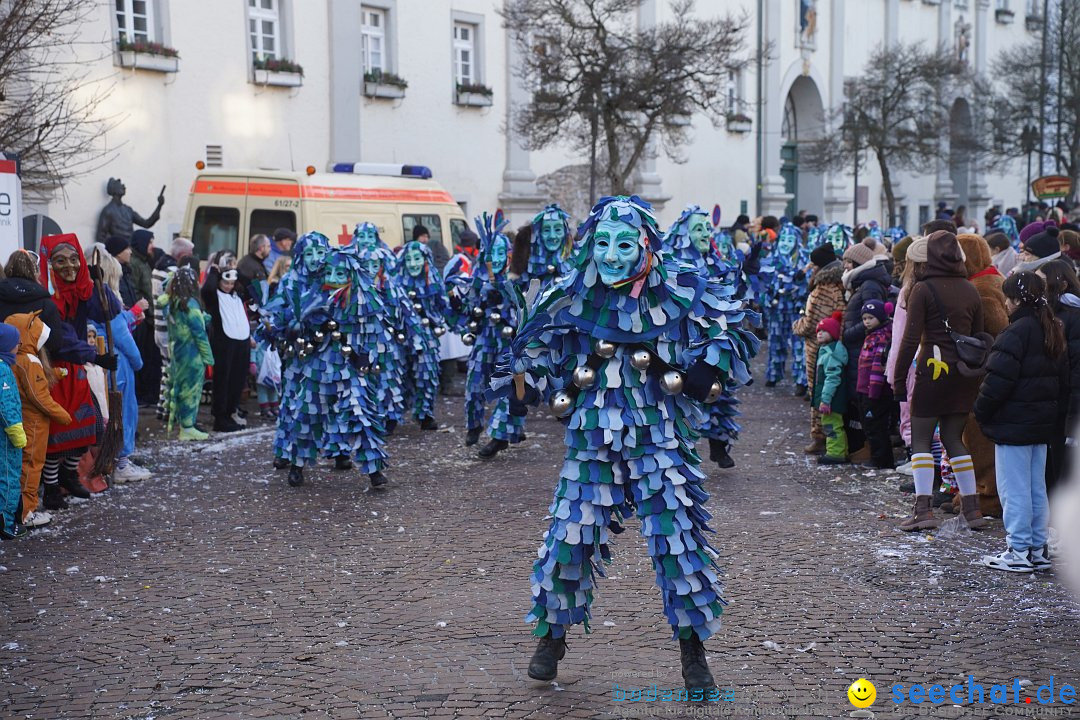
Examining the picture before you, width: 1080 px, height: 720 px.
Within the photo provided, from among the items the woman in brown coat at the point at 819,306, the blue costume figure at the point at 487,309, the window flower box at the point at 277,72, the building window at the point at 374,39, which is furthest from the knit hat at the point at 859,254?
the building window at the point at 374,39

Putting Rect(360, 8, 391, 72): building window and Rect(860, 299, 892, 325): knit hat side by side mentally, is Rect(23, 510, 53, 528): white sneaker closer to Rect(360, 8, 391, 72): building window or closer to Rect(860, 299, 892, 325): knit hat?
Rect(860, 299, 892, 325): knit hat

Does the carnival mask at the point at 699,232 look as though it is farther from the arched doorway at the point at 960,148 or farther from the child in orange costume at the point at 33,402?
the arched doorway at the point at 960,148

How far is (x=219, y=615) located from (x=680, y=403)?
2693 mm

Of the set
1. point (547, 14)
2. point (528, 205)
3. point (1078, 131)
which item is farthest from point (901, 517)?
point (1078, 131)

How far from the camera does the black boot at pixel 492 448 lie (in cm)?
1133

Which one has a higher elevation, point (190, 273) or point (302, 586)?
point (190, 273)

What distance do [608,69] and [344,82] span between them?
448 centimetres

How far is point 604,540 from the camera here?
18.6 ft

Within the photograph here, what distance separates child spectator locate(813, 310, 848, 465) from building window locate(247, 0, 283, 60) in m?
13.7

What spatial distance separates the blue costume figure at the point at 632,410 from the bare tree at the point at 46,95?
25.8 feet

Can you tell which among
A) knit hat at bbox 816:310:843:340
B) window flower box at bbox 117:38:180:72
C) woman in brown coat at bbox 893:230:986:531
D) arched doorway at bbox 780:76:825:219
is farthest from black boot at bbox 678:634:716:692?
arched doorway at bbox 780:76:825:219

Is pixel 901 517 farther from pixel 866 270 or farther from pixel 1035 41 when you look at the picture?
pixel 1035 41

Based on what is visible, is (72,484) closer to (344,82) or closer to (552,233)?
(552,233)

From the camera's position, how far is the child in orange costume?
870cm
